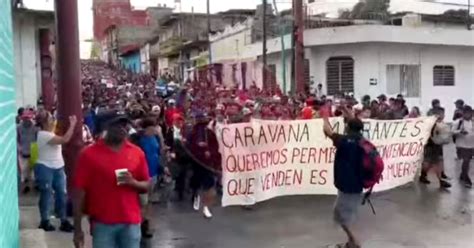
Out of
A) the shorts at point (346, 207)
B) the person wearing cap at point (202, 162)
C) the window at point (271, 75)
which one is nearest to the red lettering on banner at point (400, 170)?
the person wearing cap at point (202, 162)

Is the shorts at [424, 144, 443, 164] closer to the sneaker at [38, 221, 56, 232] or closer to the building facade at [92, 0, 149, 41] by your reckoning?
the sneaker at [38, 221, 56, 232]

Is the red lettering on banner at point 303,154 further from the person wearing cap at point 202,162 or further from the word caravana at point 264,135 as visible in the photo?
the person wearing cap at point 202,162

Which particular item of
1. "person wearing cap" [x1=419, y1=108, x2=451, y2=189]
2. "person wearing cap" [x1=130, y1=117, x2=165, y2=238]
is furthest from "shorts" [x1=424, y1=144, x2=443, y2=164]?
"person wearing cap" [x1=130, y1=117, x2=165, y2=238]

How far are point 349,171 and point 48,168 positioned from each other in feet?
11.8

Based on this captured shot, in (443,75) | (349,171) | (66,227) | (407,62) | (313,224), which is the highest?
(407,62)

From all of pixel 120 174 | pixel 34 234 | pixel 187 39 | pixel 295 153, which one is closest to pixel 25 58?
pixel 295 153

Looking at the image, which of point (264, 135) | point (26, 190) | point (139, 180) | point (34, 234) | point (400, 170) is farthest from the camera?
point (400, 170)

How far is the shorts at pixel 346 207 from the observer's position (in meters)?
7.82

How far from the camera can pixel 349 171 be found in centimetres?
771

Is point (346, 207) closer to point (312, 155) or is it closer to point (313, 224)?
point (313, 224)

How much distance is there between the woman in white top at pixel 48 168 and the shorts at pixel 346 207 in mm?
3202

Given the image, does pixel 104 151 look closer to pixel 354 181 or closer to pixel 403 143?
pixel 354 181

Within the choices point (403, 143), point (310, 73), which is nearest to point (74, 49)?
point (403, 143)

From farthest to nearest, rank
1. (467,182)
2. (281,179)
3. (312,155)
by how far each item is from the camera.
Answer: (467,182) → (312,155) → (281,179)
